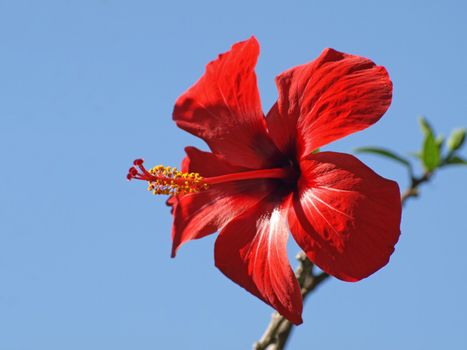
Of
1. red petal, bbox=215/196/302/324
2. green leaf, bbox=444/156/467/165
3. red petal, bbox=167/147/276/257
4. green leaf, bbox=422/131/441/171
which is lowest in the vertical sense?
green leaf, bbox=444/156/467/165

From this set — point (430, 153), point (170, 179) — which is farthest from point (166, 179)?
point (430, 153)

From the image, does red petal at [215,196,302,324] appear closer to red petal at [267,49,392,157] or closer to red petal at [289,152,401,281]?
red petal at [289,152,401,281]

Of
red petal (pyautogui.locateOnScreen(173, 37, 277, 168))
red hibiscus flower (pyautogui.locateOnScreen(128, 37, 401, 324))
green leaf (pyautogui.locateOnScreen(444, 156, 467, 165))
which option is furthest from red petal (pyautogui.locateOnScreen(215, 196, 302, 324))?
green leaf (pyautogui.locateOnScreen(444, 156, 467, 165))

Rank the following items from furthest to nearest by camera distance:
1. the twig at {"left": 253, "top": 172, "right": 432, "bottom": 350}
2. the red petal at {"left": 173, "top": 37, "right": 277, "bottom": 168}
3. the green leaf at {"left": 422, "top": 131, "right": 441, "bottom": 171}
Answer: the green leaf at {"left": 422, "top": 131, "right": 441, "bottom": 171} < the red petal at {"left": 173, "top": 37, "right": 277, "bottom": 168} < the twig at {"left": 253, "top": 172, "right": 432, "bottom": 350}

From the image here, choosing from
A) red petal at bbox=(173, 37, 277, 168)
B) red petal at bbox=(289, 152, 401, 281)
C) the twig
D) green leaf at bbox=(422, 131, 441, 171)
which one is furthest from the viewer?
green leaf at bbox=(422, 131, 441, 171)

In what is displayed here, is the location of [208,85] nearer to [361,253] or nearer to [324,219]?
[324,219]

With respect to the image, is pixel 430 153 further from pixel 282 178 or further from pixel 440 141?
pixel 282 178
